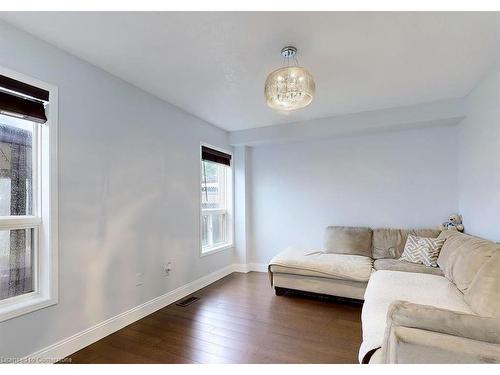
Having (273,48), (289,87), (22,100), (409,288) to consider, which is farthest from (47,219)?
(409,288)

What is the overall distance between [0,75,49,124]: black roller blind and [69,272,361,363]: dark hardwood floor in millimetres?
1846

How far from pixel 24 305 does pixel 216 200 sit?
2.80 meters

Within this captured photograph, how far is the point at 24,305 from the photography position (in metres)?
1.81

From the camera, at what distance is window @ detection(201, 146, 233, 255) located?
397 centimetres

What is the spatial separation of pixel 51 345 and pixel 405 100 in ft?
13.8

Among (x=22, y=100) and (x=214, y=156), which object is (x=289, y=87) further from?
(x=214, y=156)

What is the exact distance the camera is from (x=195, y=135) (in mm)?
3668

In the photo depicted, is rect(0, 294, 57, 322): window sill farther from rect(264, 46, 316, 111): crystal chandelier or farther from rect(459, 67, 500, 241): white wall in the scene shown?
rect(459, 67, 500, 241): white wall

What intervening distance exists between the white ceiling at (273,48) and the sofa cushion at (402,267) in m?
1.93

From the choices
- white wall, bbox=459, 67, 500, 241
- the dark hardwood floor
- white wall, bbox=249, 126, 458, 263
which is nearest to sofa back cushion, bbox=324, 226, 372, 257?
white wall, bbox=249, 126, 458, 263

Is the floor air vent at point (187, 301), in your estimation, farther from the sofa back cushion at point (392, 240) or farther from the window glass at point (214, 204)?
the sofa back cushion at point (392, 240)
